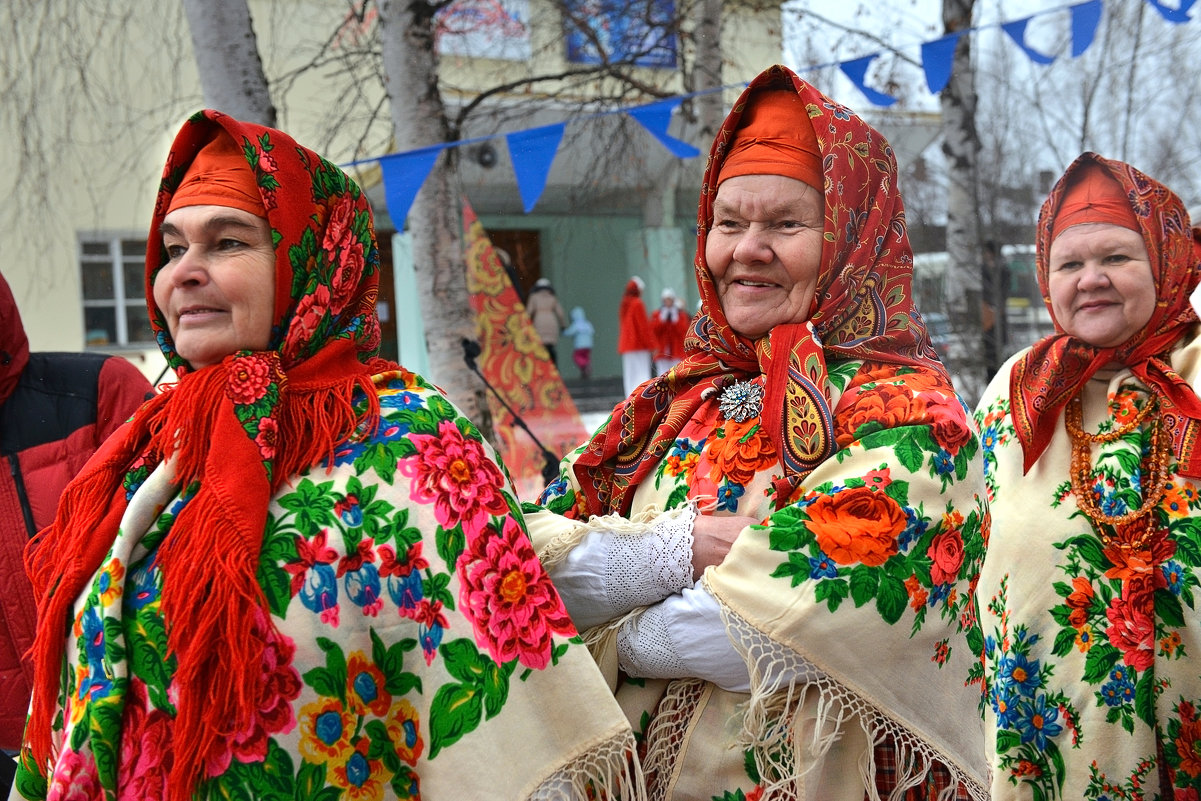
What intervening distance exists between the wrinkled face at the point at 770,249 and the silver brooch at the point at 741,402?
112 millimetres

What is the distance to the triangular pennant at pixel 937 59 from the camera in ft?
16.8

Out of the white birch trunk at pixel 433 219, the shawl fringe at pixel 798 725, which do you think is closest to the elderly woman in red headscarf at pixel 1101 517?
the shawl fringe at pixel 798 725

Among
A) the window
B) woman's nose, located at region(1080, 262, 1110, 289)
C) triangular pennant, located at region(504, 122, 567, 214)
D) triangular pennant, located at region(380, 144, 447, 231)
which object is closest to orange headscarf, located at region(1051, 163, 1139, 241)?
woman's nose, located at region(1080, 262, 1110, 289)

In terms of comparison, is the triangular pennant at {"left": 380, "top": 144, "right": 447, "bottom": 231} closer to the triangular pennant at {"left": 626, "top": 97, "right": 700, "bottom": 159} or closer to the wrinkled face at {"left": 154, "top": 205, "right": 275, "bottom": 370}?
the triangular pennant at {"left": 626, "top": 97, "right": 700, "bottom": 159}

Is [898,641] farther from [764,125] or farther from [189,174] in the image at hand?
[189,174]

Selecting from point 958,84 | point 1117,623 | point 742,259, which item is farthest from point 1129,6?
point 742,259

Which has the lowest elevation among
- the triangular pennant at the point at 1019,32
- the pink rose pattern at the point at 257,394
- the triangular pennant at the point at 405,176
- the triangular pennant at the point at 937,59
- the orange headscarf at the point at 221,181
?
the pink rose pattern at the point at 257,394

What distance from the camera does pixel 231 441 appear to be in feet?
5.98

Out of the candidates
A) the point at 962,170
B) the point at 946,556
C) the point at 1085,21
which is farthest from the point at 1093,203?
the point at 962,170

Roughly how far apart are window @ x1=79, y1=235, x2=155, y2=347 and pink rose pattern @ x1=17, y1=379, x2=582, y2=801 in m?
8.91

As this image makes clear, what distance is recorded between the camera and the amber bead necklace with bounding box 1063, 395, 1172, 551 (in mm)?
2771

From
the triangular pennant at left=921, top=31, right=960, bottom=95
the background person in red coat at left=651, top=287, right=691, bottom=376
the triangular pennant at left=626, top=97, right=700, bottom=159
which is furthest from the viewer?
the background person in red coat at left=651, top=287, right=691, bottom=376

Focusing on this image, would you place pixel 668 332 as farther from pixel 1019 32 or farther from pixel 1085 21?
pixel 1085 21

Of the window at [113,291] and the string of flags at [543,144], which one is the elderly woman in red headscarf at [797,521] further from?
the window at [113,291]
